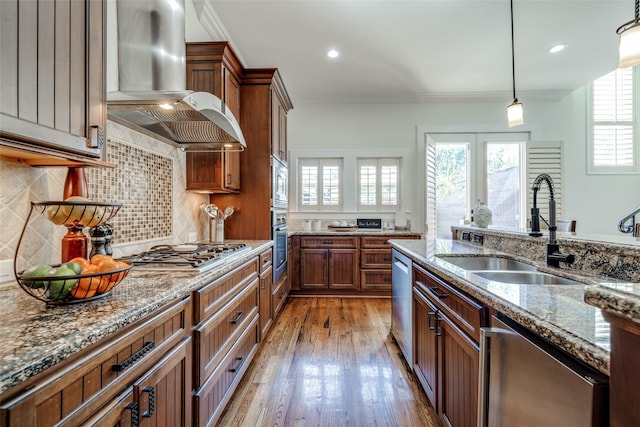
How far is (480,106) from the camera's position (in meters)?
4.61

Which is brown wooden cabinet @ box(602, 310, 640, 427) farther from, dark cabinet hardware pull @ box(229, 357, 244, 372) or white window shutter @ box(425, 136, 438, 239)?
white window shutter @ box(425, 136, 438, 239)

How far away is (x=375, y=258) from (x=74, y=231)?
3.35 m

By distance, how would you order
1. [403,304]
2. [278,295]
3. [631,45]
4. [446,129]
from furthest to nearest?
[446,129] → [278,295] → [403,304] → [631,45]

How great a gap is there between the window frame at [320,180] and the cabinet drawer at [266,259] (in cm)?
198

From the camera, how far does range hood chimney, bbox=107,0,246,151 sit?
1465 millimetres

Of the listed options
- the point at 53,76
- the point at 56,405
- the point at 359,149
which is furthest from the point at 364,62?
the point at 56,405

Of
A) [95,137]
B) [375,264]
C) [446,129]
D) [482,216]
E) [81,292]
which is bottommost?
[375,264]

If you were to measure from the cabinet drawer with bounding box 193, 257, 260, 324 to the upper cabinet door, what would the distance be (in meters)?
0.73

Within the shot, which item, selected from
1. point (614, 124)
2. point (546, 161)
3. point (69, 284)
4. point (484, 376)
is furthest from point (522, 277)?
point (614, 124)

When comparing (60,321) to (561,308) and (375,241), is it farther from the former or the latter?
(375,241)

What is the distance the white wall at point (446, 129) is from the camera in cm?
452

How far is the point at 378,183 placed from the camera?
4.66 metres

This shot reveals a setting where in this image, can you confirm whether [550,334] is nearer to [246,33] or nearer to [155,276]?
[155,276]

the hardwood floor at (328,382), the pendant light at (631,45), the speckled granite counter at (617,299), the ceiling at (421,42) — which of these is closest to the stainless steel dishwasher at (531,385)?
the speckled granite counter at (617,299)
